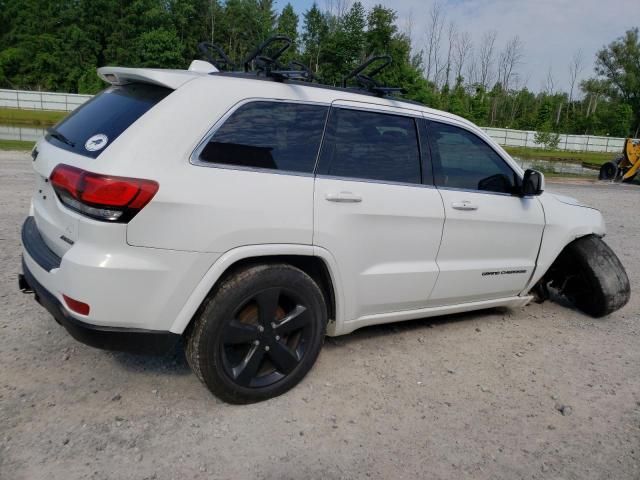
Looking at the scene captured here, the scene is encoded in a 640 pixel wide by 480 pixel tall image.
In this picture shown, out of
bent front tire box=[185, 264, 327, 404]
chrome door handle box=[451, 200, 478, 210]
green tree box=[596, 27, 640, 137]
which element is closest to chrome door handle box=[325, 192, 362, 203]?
bent front tire box=[185, 264, 327, 404]

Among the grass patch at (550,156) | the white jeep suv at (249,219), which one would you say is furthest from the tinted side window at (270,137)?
the grass patch at (550,156)

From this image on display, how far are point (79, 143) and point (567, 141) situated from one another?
2039 inches

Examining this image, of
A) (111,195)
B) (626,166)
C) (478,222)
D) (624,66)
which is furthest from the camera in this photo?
(624,66)

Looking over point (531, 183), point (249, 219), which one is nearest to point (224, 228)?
point (249, 219)

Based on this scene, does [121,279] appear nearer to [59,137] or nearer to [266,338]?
[266,338]

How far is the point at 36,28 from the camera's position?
68.7 m

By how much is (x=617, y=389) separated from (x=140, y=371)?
3.24 metres

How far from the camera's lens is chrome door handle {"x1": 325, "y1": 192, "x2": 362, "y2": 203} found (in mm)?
3230

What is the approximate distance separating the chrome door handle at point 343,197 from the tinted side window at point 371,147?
0.15 metres

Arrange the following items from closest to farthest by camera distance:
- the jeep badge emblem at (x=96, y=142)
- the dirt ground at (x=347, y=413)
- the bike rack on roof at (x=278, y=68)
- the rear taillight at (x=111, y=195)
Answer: the rear taillight at (x=111, y=195), the dirt ground at (x=347, y=413), the jeep badge emblem at (x=96, y=142), the bike rack on roof at (x=278, y=68)

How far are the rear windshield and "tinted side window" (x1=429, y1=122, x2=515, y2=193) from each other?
6.43ft

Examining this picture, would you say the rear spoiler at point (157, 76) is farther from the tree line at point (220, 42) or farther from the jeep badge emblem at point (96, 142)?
the tree line at point (220, 42)

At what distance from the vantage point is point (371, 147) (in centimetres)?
357

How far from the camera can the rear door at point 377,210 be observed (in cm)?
329
